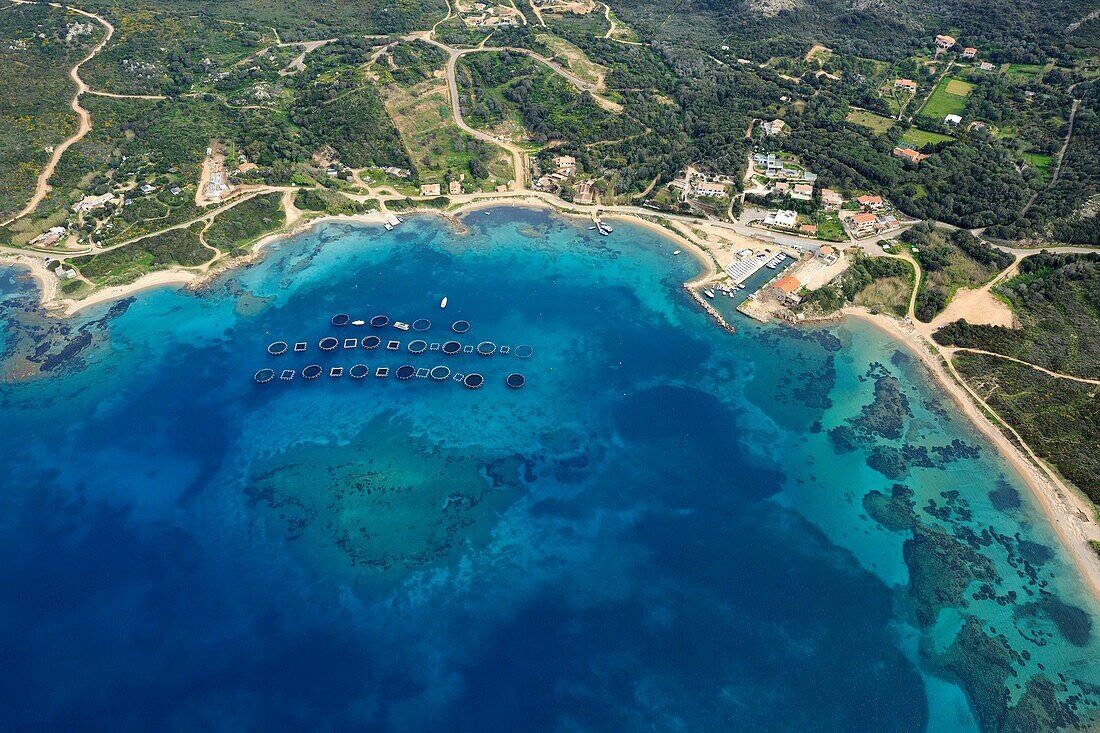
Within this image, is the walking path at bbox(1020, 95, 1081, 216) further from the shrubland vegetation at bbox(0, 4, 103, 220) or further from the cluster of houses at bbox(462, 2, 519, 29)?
the shrubland vegetation at bbox(0, 4, 103, 220)

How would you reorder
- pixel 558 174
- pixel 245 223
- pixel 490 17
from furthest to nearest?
pixel 490 17 < pixel 558 174 < pixel 245 223

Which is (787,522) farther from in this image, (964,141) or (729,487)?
(964,141)

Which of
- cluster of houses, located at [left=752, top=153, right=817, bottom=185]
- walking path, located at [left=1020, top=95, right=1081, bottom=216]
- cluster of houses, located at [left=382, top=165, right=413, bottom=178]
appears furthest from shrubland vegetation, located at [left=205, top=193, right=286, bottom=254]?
walking path, located at [left=1020, top=95, right=1081, bottom=216]

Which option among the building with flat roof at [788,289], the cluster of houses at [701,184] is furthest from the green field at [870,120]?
the building with flat roof at [788,289]

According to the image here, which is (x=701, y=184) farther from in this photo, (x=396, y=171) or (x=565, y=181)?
(x=396, y=171)

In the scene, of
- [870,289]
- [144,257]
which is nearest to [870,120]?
[870,289]

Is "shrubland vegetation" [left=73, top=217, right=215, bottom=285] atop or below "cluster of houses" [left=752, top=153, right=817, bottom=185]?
below
